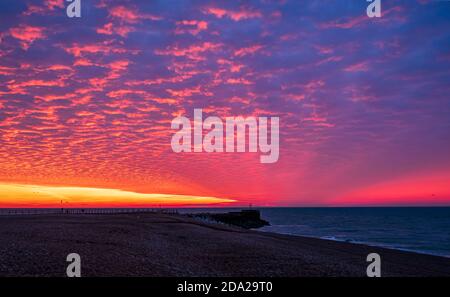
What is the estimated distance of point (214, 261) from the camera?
21250 millimetres

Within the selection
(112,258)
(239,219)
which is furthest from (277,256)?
(239,219)

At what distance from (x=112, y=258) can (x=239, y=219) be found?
3872 inches
